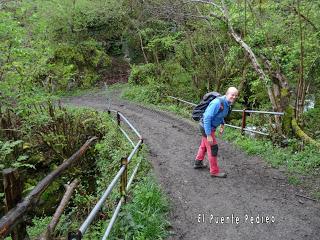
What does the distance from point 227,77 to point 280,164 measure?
996 cm

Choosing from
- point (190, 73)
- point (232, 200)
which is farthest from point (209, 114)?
point (190, 73)

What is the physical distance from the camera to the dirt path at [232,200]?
578 cm

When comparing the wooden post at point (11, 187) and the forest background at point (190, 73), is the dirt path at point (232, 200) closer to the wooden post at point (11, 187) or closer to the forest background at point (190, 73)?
the forest background at point (190, 73)

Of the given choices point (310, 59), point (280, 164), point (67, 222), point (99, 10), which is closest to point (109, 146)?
point (67, 222)

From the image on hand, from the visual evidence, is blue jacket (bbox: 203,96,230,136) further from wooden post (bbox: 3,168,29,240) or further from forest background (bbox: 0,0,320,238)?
Answer: wooden post (bbox: 3,168,29,240)

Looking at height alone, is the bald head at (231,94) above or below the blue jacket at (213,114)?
above

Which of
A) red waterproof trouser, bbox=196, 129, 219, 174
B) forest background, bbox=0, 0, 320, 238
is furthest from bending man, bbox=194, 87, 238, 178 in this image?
forest background, bbox=0, 0, 320, 238

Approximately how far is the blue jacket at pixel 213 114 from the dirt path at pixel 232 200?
124 centimetres

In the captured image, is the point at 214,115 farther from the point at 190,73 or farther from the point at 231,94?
the point at 190,73

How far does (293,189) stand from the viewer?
7512mm

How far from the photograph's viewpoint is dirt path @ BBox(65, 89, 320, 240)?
578 cm

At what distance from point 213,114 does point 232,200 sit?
69.0 inches

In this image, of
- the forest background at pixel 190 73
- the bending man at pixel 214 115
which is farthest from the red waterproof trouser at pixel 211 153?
the forest background at pixel 190 73

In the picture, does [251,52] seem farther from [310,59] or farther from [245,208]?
[245,208]
